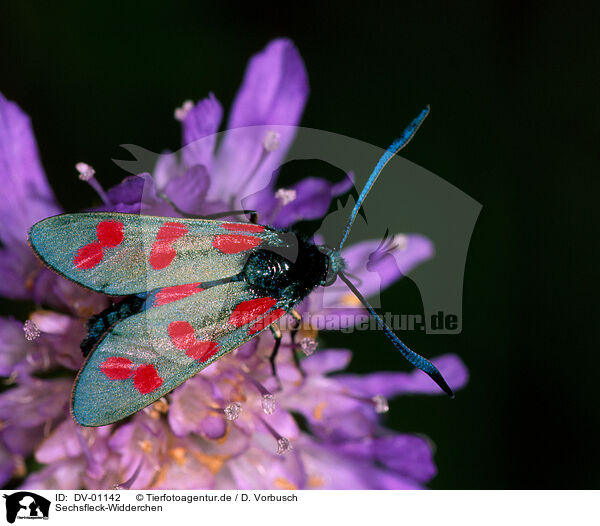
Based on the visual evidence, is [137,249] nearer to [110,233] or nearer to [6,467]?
[110,233]

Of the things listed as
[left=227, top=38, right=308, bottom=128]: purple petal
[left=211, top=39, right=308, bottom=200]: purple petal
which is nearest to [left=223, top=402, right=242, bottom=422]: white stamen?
[left=211, top=39, right=308, bottom=200]: purple petal

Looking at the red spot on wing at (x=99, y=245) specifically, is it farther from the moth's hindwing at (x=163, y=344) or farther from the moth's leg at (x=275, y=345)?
the moth's leg at (x=275, y=345)

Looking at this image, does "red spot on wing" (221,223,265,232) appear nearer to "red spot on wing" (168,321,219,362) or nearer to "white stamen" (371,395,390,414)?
"red spot on wing" (168,321,219,362)

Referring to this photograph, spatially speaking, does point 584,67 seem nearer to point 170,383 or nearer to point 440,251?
point 440,251

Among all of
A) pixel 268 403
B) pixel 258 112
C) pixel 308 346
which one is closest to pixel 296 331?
pixel 308 346

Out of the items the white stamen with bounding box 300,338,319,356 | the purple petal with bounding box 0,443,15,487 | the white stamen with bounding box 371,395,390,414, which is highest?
→ the white stamen with bounding box 300,338,319,356

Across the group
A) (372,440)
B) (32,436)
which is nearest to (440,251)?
(372,440)

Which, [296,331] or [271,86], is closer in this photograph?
[296,331]
